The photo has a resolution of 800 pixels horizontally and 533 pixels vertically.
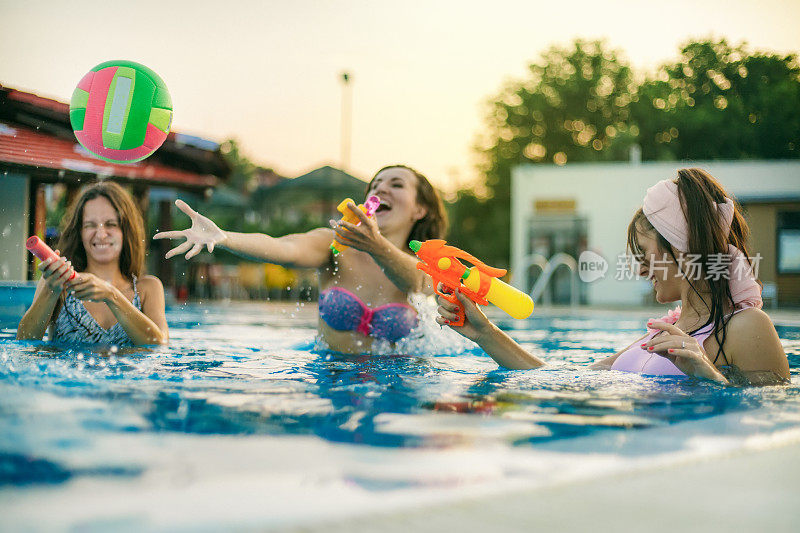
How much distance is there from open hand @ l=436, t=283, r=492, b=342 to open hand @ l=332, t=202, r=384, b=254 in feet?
1.73

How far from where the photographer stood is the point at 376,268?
4.75 m

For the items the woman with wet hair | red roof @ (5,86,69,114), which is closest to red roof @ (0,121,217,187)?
red roof @ (5,86,69,114)

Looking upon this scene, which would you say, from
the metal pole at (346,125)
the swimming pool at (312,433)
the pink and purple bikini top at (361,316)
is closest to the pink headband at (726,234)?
the swimming pool at (312,433)

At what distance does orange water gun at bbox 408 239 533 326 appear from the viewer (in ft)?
10.1

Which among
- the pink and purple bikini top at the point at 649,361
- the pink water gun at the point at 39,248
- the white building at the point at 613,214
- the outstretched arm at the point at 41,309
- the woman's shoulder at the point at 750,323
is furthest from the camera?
the white building at the point at 613,214

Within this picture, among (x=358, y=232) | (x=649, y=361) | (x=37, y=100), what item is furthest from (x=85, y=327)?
(x=37, y=100)

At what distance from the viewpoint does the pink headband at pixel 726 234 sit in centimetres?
288

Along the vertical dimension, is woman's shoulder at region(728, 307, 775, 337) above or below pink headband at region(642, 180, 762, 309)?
below

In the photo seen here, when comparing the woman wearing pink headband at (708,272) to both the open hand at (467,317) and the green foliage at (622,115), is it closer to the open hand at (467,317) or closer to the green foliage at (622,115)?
the open hand at (467,317)

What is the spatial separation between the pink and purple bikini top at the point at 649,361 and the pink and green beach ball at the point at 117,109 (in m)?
2.93

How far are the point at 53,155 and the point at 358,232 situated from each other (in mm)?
8998

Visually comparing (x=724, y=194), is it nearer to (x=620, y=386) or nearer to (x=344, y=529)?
(x=620, y=386)

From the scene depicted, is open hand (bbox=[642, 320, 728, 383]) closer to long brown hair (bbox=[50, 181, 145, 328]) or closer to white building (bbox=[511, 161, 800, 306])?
long brown hair (bbox=[50, 181, 145, 328])

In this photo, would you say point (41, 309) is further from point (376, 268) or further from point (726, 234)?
point (726, 234)
